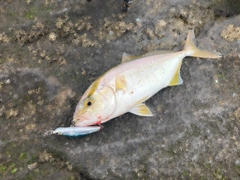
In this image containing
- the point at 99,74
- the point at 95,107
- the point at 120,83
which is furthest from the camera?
the point at 99,74

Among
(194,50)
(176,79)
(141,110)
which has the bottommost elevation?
(141,110)

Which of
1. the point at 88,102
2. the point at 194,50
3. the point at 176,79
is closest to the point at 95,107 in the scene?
the point at 88,102

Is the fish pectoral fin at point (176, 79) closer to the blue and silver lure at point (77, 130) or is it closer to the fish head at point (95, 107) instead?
the fish head at point (95, 107)

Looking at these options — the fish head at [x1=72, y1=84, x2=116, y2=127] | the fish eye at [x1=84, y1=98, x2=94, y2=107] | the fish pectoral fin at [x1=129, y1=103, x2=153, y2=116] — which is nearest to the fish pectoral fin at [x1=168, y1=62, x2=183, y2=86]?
the fish pectoral fin at [x1=129, y1=103, x2=153, y2=116]

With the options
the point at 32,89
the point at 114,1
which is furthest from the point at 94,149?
the point at 114,1

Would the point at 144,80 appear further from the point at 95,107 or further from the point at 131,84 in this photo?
the point at 95,107

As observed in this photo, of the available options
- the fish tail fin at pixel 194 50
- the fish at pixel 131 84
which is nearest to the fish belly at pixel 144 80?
the fish at pixel 131 84
